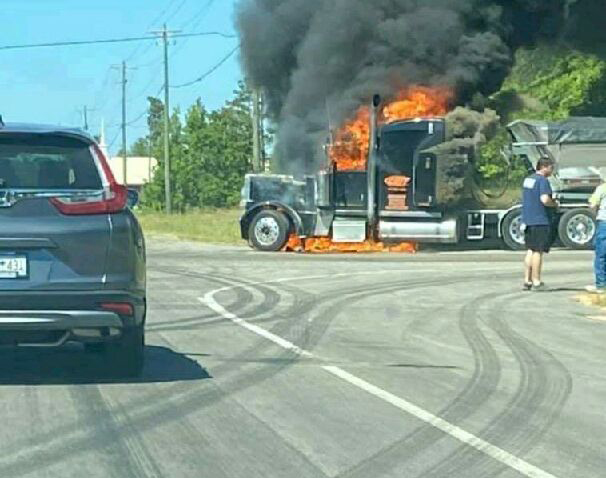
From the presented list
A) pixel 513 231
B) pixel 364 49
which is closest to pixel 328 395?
pixel 513 231

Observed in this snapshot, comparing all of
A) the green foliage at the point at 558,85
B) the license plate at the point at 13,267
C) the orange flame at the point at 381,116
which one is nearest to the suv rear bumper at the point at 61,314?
the license plate at the point at 13,267

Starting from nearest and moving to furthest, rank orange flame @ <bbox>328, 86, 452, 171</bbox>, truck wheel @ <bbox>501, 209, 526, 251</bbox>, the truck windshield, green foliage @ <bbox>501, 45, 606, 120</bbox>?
1. the truck windshield
2. truck wheel @ <bbox>501, 209, 526, 251</bbox>
3. orange flame @ <bbox>328, 86, 452, 171</bbox>
4. green foliage @ <bbox>501, 45, 606, 120</bbox>

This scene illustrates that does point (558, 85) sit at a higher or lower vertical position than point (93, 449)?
higher

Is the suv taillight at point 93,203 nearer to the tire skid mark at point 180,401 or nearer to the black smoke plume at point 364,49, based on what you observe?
the tire skid mark at point 180,401

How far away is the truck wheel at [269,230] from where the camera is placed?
29422mm

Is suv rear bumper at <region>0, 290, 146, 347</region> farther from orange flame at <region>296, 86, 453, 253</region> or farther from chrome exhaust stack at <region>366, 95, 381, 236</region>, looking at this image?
orange flame at <region>296, 86, 453, 253</region>

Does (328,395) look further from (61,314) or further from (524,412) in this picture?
(61,314)

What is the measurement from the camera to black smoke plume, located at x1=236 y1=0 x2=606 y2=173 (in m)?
35.2

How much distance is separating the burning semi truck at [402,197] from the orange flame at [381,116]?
5cm

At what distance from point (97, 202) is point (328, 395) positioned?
2.22 meters

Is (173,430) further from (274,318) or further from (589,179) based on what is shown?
(589,179)

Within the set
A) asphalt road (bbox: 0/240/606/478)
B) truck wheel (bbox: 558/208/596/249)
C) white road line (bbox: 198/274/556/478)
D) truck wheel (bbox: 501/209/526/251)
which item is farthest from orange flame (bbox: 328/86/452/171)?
white road line (bbox: 198/274/556/478)

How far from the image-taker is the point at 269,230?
96.8 ft

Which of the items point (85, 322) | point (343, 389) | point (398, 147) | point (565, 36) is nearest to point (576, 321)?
point (343, 389)
